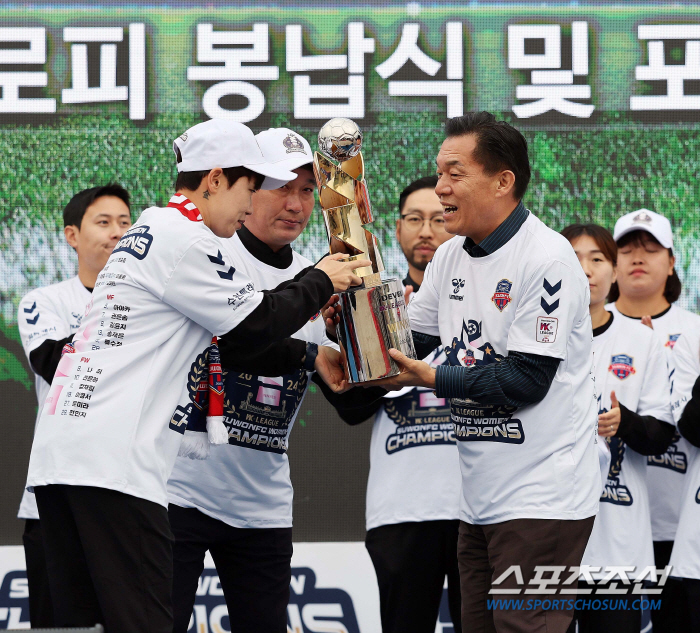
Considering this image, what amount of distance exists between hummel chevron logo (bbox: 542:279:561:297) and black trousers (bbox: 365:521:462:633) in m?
1.01

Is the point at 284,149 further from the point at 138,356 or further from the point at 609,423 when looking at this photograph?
the point at 609,423

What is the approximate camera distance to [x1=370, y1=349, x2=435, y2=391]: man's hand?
6.99ft

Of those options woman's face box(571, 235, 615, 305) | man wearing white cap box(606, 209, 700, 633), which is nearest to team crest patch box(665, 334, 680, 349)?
man wearing white cap box(606, 209, 700, 633)

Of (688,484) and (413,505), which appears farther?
(688,484)

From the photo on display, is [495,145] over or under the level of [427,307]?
over

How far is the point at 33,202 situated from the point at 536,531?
A: 8.83 ft

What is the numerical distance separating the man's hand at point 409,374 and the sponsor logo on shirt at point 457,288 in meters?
0.19

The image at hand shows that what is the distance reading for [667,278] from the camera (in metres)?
3.45

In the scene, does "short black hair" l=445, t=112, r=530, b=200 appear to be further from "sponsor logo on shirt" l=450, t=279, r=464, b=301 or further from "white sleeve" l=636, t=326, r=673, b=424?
"white sleeve" l=636, t=326, r=673, b=424

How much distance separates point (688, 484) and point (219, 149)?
190cm

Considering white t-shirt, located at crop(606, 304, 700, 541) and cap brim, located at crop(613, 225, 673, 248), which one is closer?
white t-shirt, located at crop(606, 304, 700, 541)

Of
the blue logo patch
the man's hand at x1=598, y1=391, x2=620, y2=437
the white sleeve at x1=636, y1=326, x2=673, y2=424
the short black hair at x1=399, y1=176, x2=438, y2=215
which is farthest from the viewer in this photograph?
the short black hair at x1=399, y1=176, x2=438, y2=215

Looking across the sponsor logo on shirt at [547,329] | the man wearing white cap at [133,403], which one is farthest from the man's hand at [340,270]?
the sponsor logo on shirt at [547,329]

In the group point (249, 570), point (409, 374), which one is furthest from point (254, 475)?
point (409, 374)
